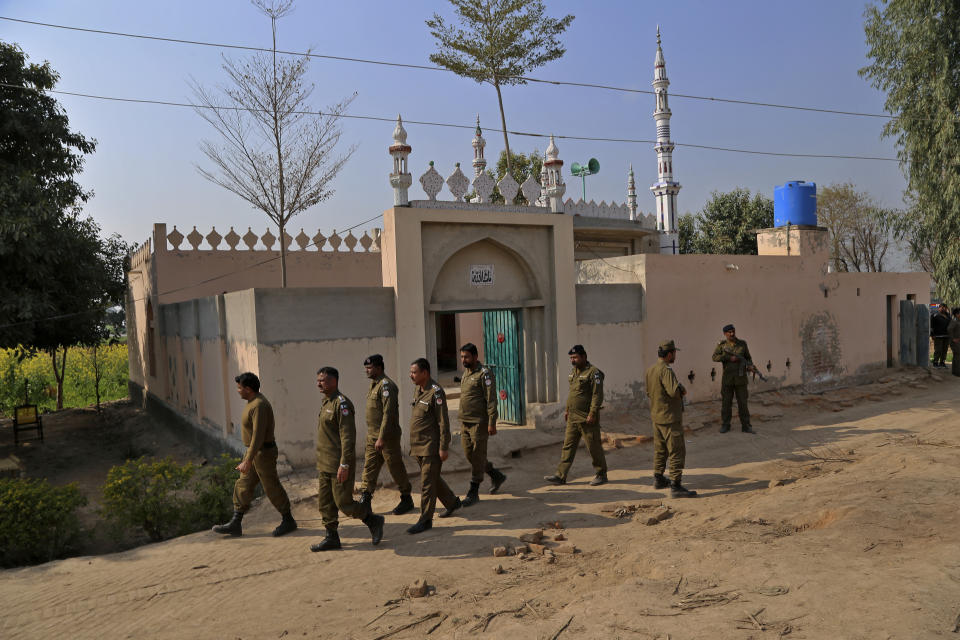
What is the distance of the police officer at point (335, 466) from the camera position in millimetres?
5578

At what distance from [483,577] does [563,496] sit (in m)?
2.38

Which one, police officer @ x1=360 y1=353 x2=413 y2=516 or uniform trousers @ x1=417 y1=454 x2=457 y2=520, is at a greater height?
police officer @ x1=360 y1=353 x2=413 y2=516

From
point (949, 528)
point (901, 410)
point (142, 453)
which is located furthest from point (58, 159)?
point (901, 410)

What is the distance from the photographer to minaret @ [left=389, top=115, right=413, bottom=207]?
28.9 ft

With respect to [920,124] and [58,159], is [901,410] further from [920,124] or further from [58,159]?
[58,159]

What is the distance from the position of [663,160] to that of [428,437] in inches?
1049

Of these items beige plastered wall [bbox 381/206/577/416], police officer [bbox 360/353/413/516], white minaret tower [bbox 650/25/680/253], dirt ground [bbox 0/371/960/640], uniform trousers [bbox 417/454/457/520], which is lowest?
dirt ground [bbox 0/371/960/640]

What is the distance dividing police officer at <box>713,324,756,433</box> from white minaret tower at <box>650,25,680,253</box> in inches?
756

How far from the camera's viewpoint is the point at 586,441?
7512 millimetres

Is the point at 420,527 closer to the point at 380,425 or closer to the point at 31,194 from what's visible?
the point at 380,425

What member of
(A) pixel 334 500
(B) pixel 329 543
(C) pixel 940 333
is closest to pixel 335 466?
(A) pixel 334 500

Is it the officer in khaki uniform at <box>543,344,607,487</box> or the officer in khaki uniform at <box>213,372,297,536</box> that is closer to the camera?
the officer in khaki uniform at <box>213,372,297,536</box>

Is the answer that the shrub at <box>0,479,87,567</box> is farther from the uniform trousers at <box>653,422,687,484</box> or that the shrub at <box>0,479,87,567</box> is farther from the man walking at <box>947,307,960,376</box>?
the man walking at <box>947,307,960,376</box>

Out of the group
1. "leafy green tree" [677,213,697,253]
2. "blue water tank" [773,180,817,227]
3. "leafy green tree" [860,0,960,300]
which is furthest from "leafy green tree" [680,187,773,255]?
"blue water tank" [773,180,817,227]
